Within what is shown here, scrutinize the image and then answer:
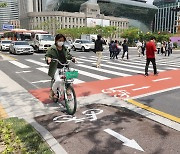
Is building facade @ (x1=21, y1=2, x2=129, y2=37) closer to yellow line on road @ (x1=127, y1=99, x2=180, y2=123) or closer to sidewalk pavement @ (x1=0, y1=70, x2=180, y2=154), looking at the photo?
sidewalk pavement @ (x1=0, y1=70, x2=180, y2=154)

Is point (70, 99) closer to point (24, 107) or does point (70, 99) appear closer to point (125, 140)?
point (24, 107)

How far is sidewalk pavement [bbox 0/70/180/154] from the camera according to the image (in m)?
4.55

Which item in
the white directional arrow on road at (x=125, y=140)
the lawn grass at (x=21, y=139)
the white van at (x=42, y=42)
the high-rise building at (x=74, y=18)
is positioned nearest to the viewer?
the lawn grass at (x=21, y=139)

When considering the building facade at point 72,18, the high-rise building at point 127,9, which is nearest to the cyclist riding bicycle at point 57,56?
the building facade at point 72,18

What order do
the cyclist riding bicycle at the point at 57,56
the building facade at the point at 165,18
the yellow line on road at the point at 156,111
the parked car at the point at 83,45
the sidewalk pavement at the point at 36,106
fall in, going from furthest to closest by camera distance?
1. the building facade at the point at 165,18
2. the parked car at the point at 83,45
3. the cyclist riding bicycle at the point at 57,56
4. the yellow line on road at the point at 156,111
5. the sidewalk pavement at the point at 36,106

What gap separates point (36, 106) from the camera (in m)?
6.23

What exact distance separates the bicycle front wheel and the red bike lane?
4.08 feet

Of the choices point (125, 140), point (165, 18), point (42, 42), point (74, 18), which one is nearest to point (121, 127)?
point (125, 140)

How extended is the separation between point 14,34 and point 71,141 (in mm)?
35460

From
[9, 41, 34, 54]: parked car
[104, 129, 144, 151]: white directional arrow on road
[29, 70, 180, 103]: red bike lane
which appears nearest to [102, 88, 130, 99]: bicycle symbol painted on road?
[29, 70, 180, 103]: red bike lane

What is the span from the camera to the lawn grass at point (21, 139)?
12.1ft

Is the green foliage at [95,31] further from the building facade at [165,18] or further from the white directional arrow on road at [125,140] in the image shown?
the white directional arrow on road at [125,140]

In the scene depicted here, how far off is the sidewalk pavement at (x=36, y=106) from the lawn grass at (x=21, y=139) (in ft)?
0.45

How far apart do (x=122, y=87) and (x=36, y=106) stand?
328 cm
